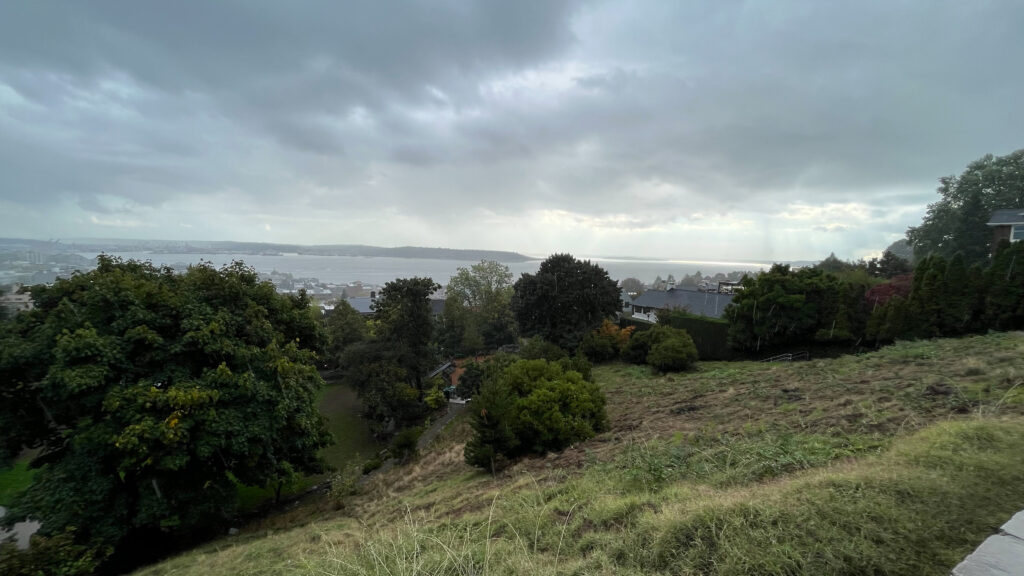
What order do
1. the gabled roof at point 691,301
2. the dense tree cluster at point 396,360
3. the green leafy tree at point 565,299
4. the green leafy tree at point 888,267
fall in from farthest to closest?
the gabled roof at point 691,301 → the green leafy tree at point 888,267 → the green leafy tree at point 565,299 → the dense tree cluster at point 396,360

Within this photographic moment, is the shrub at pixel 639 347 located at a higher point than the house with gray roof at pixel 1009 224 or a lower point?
lower

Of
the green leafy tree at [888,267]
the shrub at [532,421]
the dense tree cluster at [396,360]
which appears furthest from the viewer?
the green leafy tree at [888,267]

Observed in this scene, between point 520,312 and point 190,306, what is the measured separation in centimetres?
1628

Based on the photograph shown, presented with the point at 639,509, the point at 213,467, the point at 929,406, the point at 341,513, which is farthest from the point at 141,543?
the point at 929,406

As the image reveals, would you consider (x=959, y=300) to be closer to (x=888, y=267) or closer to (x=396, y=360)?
(x=396, y=360)

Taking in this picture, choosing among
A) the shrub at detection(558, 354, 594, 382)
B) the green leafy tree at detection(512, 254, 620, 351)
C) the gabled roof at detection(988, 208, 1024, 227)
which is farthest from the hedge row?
the gabled roof at detection(988, 208, 1024, 227)

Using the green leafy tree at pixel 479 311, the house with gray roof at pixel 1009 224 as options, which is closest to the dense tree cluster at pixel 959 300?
the house with gray roof at pixel 1009 224

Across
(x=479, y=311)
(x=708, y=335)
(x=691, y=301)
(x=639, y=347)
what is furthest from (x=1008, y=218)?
(x=479, y=311)

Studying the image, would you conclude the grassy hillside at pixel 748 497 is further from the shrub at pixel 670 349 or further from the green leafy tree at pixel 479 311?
the green leafy tree at pixel 479 311

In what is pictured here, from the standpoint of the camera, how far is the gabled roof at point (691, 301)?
29797 millimetres

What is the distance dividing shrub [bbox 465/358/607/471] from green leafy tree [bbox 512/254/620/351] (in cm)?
1236

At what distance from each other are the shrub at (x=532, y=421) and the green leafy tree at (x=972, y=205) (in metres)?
27.4

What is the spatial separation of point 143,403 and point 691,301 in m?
33.1

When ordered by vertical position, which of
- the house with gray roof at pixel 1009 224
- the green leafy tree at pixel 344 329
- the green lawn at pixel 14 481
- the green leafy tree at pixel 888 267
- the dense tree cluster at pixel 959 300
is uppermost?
the house with gray roof at pixel 1009 224
